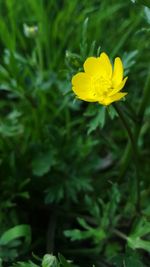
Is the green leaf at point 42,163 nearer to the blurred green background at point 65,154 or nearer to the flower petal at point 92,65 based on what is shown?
the blurred green background at point 65,154

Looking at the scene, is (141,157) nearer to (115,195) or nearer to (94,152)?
(94,152)

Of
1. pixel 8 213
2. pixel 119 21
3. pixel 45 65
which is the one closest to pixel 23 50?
pixel 45 65

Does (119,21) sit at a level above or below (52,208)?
above

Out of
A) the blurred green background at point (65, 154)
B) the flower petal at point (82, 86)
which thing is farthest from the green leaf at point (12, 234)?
the flower petal at point (82, 86)

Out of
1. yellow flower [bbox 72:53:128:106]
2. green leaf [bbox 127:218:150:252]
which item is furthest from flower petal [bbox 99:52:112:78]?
green leaf [bbox 127:218:150:252]

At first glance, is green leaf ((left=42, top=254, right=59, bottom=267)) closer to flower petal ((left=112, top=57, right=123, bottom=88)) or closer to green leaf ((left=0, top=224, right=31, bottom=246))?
green leaf ((left=0, top=224, right=31, bottom=246))
